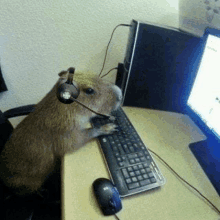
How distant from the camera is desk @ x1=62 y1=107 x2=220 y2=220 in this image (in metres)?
0.45

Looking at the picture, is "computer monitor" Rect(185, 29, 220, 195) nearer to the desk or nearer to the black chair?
the desk

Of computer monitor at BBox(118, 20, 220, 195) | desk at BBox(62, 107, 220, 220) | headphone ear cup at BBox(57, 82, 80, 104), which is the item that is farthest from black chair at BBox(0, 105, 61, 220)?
computer monitor at BBox(118, 20, 220, 195)

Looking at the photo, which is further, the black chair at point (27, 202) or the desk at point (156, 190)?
the black chair at point (27, 202)

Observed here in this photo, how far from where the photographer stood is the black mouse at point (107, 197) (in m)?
0.43

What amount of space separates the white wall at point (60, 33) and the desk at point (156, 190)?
0.60m

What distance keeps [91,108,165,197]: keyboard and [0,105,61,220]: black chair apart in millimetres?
298

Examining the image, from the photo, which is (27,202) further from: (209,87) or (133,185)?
(209,87)

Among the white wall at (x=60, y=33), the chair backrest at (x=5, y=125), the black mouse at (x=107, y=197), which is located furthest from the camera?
the white wall at (x=60, y=33)

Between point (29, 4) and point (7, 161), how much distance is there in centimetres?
80

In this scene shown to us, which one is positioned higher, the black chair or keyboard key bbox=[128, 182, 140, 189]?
keyboard key bbox=[128, 182, 140, 189]

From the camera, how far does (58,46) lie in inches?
38.4

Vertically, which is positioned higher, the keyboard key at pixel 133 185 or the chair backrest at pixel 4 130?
the keyboard key at pixel 133 185

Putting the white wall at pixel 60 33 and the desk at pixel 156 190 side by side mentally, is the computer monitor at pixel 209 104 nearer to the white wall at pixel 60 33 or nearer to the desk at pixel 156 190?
the desk at pixel 156 190

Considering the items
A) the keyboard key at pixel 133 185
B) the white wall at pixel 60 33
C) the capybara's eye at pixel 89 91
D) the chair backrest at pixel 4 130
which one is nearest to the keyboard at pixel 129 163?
the keyboard key at pixel 133 185
